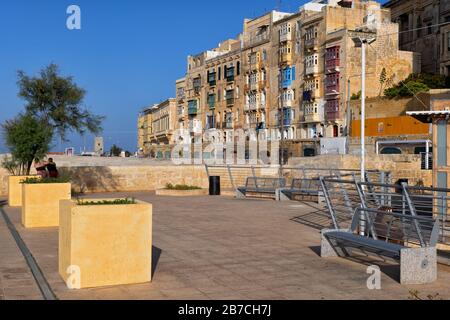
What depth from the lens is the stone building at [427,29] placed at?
2094 inches

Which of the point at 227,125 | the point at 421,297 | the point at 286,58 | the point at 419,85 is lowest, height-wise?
the point at 421,297

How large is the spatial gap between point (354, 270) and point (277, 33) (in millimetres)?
60269

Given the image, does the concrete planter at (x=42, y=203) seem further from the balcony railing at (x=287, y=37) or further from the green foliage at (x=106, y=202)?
the balcony railing at (x=287, y=37)

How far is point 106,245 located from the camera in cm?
677

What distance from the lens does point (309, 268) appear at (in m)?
7.99

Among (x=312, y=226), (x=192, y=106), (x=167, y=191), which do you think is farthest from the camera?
(x=192, y=106)

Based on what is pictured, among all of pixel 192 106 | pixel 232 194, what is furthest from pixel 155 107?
pixel 232 194

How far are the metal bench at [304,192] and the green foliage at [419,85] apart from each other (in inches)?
1193

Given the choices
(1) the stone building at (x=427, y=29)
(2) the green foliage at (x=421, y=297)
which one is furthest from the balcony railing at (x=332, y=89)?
(2) the green foliage at (x=421, y=297)

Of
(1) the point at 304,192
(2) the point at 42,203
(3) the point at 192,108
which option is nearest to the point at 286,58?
(3) the point at 192,108

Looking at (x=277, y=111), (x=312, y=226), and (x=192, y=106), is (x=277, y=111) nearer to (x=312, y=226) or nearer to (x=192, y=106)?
(x=192, y=106)

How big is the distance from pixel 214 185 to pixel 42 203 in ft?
36.1

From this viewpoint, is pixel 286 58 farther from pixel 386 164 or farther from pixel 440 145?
pixel 440 145
